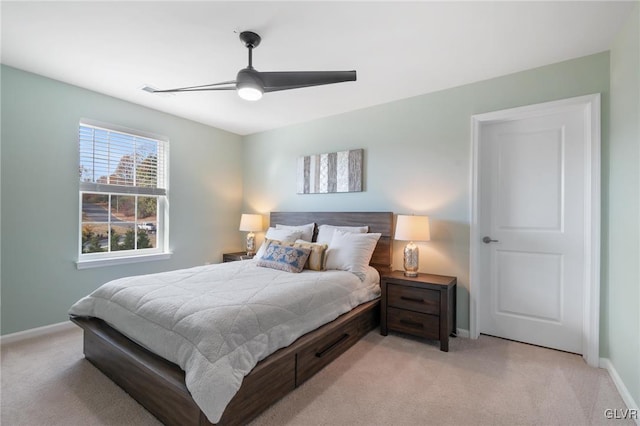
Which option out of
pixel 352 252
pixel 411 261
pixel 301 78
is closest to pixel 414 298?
pixel 411 261

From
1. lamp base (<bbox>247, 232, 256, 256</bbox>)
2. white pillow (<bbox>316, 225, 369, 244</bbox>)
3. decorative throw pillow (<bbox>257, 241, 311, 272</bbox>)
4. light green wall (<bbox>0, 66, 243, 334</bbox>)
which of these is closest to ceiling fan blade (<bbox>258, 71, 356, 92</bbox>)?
decorative throw pillow (<bbox>257, 241, 311, 272</bbox>)

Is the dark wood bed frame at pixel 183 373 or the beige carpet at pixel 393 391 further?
the beige carpet at pixel 393 391

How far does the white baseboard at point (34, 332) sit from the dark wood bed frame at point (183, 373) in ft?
3.00

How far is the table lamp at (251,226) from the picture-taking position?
4.35 metres

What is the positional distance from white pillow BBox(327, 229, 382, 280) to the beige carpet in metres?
0.73

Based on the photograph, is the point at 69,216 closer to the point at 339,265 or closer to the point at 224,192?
the point at 224,192

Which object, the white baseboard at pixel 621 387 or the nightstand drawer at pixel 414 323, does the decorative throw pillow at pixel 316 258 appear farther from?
the white baseboard at pixel 621 387

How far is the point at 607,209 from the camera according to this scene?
2271mm

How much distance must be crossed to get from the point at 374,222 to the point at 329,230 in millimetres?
533

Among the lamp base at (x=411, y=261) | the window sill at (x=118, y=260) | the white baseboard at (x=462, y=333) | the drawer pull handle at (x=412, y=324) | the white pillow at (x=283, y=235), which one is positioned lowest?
the white baseboard at (x=462, y=333)

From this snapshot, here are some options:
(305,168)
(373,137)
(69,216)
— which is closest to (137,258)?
(69,216)

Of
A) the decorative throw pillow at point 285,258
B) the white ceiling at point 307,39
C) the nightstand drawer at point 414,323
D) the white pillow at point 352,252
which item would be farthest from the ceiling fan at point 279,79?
the nightstand drawer at point 414,323

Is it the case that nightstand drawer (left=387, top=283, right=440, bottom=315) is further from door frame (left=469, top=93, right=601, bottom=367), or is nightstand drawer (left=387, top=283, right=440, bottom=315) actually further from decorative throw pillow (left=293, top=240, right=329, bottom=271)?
door frame (left=469, top=93, right=601, bottom=367)

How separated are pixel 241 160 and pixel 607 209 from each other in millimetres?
4476
